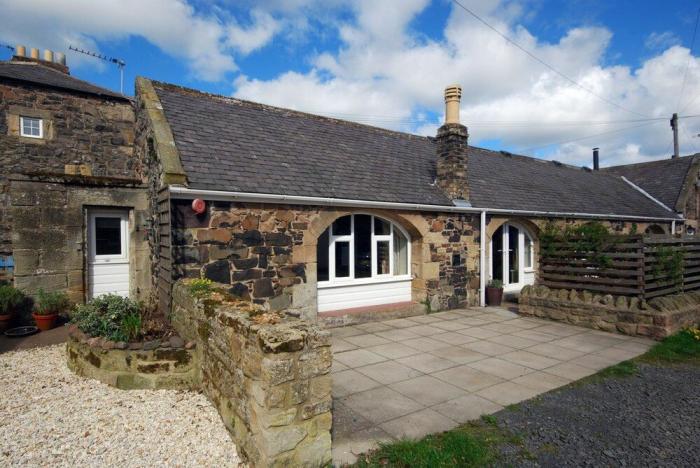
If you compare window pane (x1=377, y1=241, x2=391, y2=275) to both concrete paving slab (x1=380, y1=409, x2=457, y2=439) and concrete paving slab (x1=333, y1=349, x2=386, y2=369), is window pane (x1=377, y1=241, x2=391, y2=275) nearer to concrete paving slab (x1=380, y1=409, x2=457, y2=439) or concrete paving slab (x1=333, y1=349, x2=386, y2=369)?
concrete paving slab (x1=333, y1=349, x2=386, y2=369)

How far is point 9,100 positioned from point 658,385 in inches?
559

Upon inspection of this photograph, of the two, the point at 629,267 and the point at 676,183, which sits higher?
the point at 676,183

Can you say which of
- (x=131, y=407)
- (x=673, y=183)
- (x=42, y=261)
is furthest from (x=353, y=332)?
(x=673, y=183)

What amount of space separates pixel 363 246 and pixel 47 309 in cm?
628

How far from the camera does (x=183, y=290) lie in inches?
213

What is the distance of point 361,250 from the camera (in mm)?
8961

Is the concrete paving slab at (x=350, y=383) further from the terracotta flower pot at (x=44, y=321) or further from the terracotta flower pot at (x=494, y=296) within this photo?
the terracotta flower pot at (x=494, y=296)

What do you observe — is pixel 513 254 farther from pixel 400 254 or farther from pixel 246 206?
pixel 246 206

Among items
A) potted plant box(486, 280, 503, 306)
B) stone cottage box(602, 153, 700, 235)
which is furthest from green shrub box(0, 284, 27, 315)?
stone cottage box(602, 153, 700, 235)

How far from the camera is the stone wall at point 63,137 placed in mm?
9461

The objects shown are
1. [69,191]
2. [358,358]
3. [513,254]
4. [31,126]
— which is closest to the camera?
[358,358]

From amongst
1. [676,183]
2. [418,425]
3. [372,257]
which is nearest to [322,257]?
[372,257]

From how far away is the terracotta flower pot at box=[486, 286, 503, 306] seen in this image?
10445 millimetres

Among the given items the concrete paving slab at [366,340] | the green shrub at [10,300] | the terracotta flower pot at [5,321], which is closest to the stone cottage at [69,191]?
the green shrub at [10,300]
